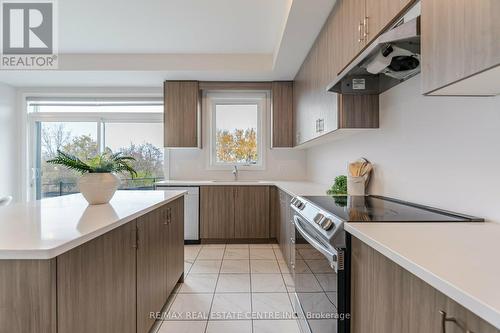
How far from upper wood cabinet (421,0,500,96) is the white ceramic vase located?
1.75m

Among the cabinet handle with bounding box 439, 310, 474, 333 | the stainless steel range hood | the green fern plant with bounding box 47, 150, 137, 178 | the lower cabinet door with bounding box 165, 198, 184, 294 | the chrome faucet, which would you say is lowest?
the lower cabinet door with bounding box 165, 198, 184, 294

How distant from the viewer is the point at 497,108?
1251 millimetres

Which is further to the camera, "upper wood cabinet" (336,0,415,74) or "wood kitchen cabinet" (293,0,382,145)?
"wood kitchen cabinet" (293,0,382,145)

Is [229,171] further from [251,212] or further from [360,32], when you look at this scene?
[360,32]

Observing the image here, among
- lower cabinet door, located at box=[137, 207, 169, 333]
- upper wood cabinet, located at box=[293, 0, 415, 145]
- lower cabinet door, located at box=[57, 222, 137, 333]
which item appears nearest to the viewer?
lower cabinet door, located at box=[57, 222, 137, 333]

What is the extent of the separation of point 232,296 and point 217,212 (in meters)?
1.72

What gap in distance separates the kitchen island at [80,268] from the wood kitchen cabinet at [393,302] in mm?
1067

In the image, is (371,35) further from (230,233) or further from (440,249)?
(230,233)

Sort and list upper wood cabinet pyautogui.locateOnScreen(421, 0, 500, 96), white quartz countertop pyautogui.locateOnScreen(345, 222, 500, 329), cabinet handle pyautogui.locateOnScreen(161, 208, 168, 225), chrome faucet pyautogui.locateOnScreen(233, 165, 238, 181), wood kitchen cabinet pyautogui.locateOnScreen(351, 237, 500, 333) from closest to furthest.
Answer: white quartz countertop pyautogui.locateOnScreen(345, 222, 500, 329), wood kitchen cabinet pyautogui.locateOnScreen(351, 237, 500, 333), upper wood cabinet pyautogui.locateOnScreen(421, 0, 500, 96), cabinet handle pyautogui.locateOnScreen(161, 208, 168, 225), chrome faucet pyautogui.locateOnScreen(233, 165, 238, 181)

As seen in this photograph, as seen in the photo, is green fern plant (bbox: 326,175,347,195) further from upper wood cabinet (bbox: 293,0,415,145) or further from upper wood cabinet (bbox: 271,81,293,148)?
upper wood cabinet (bbox: 271,81,293,148)

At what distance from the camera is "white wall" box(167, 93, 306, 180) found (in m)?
4.73

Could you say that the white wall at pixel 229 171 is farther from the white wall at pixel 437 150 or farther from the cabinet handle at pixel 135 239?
the cabinet handle at pixel 135 239

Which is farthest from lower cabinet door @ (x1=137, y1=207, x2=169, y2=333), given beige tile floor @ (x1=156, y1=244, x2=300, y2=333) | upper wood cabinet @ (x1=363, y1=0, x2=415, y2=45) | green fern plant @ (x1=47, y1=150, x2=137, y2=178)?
upper wood cabinet @ (x1=363, y1=0, x2=415, y2=45)

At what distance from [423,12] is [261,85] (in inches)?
137
